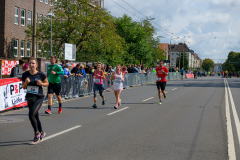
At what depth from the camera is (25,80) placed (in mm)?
6512

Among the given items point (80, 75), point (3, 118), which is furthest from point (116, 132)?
point (80, 75)

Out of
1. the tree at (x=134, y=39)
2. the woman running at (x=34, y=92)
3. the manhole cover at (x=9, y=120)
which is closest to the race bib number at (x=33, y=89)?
the woman running at (x=34, y=92)

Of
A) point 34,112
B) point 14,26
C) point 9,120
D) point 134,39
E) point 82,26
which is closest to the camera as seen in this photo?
point 34,112

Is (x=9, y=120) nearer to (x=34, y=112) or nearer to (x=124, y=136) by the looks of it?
(x=34, y=112)

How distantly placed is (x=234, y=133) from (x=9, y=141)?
4959mm

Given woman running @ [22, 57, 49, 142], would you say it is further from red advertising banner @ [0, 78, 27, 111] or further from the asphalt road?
red advertising banner @ [0, 78, 27, 111]

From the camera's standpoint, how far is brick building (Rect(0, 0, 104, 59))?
3584cm

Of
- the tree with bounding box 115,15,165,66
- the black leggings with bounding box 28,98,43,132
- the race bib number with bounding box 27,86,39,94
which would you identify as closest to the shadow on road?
the black leggings with bounding box 28,98,43,132

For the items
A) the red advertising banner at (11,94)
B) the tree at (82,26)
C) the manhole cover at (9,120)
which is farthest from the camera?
the tree at (82,26)

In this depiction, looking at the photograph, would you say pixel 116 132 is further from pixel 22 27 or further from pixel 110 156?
pixel 22 27

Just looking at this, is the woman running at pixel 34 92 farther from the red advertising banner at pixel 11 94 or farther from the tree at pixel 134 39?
the tree at pixel 134 39

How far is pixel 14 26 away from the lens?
37500 millimetres

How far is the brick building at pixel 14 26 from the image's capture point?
1411 inches

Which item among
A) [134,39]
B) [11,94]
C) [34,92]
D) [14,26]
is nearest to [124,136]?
[34,92]
